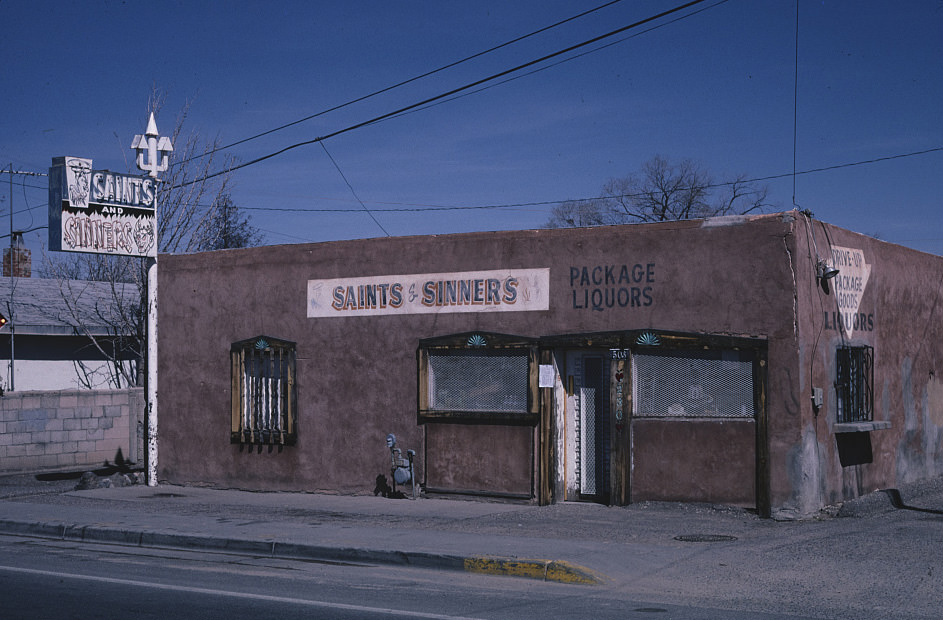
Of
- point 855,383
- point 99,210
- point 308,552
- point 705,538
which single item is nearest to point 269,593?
point 308,552

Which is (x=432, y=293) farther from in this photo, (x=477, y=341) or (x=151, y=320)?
(x=151, y=320)

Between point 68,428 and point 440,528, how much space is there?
36.3 ft

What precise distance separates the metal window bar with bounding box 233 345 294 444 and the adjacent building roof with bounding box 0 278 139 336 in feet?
31.1

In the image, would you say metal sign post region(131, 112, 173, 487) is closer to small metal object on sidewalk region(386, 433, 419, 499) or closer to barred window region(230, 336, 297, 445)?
barred window region(230, 336, 297, 445)

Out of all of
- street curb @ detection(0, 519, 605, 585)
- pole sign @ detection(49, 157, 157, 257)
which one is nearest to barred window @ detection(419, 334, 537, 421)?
street curb @ detection(0, 519, 605, 585)

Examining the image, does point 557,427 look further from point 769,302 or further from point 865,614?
point 865,614

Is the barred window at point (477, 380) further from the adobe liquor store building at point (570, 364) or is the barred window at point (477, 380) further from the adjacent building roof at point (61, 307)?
the adjacent building roof at point (61, 307)

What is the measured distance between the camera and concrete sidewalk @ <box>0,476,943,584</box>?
10.5m

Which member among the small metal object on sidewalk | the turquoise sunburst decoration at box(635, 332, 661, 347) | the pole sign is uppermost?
the pole sign

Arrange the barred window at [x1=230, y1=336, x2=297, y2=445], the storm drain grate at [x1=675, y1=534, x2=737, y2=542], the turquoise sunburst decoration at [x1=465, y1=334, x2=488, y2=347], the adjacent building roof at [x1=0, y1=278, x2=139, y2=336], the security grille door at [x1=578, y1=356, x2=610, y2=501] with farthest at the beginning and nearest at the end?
the adjacent building roof at [x1=0, y1=278, x2=139, y2=336], the barred window at [x1=230, y1=336, x2=297, y2=445], the turquoise sunburst decoration at [x1=465, y1=334, x2=488, y2=347], the security grille door at [x1=578, y1=356, x2=610, y2=501], the storm drain grate at [x1=675, y1=534, x2=737, y2=542]

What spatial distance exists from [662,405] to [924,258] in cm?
662

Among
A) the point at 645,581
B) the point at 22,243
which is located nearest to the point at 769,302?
the point at 645,581

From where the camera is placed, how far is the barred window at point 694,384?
13.5 meters

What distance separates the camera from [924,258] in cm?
1767
